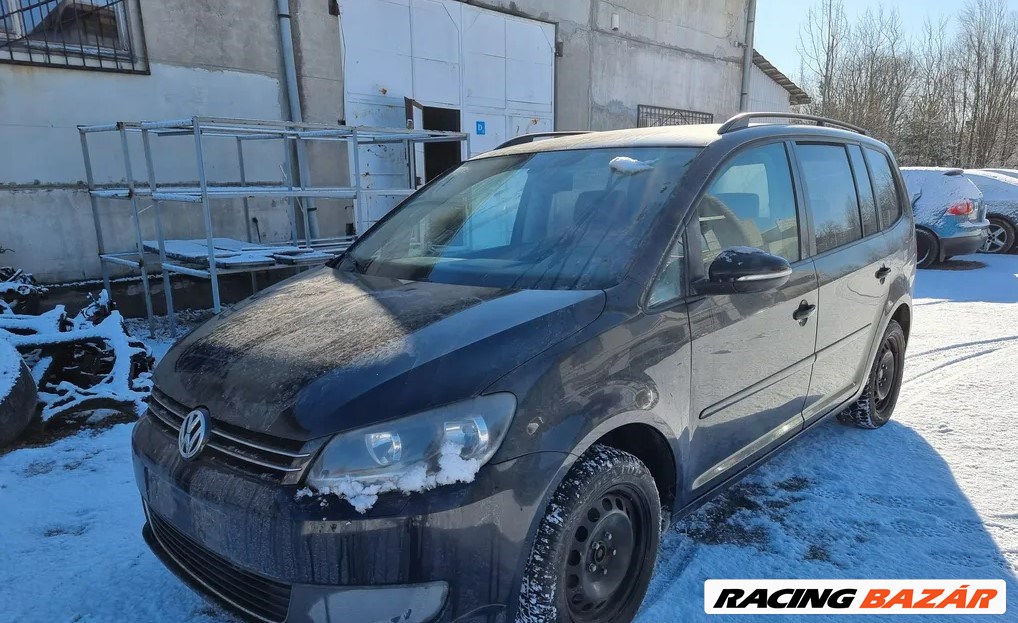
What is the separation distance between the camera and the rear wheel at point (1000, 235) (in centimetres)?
1175

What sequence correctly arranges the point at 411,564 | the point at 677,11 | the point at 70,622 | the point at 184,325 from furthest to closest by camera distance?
the point at 677,11 → the point at 184,325 → the point at 70,622 → the point at 411,564

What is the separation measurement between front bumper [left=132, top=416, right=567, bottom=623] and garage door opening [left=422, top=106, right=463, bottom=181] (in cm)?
769

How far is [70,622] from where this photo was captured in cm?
223

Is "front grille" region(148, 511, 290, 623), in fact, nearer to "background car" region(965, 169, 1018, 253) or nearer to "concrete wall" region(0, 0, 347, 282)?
"concrete wall" region(0, 0, 347, 282)

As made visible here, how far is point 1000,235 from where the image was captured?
11.9 m

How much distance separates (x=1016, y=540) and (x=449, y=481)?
2644 millimetres

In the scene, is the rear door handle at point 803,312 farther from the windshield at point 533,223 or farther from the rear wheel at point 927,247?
the rear wheel at point 927,247

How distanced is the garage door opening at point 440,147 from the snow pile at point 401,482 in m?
7.76

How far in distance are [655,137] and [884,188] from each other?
1.92 meters

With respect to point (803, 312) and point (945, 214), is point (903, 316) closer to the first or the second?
point (803, 312)

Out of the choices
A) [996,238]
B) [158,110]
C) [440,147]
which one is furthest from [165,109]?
[996,238]

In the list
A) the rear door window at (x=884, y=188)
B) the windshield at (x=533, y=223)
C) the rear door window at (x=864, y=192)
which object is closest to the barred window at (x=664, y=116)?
the rear door window at (x=884, y=188)

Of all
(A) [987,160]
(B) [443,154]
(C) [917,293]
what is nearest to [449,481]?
(B) [443,154]

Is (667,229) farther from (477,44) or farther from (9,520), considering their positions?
(477,44)
